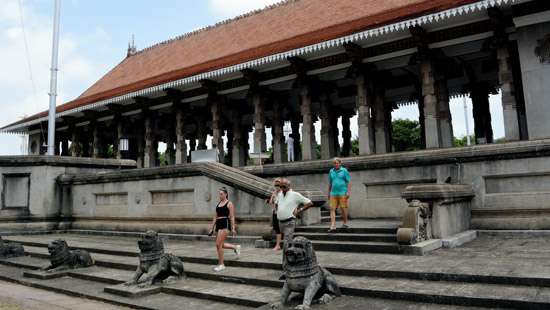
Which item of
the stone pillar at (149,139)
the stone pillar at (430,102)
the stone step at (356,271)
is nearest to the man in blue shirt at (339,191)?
the stone step at (356,271)

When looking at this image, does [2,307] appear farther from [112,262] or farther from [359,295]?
[359,295]

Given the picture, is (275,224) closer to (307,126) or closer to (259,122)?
(307,126)

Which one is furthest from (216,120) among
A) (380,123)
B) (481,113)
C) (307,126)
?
(481,113)

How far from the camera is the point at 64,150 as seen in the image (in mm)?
29500

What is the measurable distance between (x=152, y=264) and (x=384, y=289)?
143 inches

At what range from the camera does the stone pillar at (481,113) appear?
18.4 meters

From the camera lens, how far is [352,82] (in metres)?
A: 19.7

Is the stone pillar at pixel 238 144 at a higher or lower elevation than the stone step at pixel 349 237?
higher

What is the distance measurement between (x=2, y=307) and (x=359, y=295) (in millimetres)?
4877

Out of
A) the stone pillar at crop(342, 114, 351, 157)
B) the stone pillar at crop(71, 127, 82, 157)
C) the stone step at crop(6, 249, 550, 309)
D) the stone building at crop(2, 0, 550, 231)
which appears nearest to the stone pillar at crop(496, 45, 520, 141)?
the stone building at crop(2, 0, 550, 231)

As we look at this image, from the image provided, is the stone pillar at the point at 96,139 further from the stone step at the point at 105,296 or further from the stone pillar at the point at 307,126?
the stone step at the point at 105,296

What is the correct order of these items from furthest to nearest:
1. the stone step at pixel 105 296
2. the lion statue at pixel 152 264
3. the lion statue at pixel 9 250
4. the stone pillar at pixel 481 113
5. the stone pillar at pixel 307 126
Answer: the stone pillar at pixel 481 113
the stone pillar at pixel 307 126
the lion statue at pixel 9 250
the lion statue at pixel 152 264
the stone step at pixel 105 296

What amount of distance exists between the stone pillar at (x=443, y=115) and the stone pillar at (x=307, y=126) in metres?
4.65

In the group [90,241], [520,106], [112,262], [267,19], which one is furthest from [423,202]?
[267,19]
